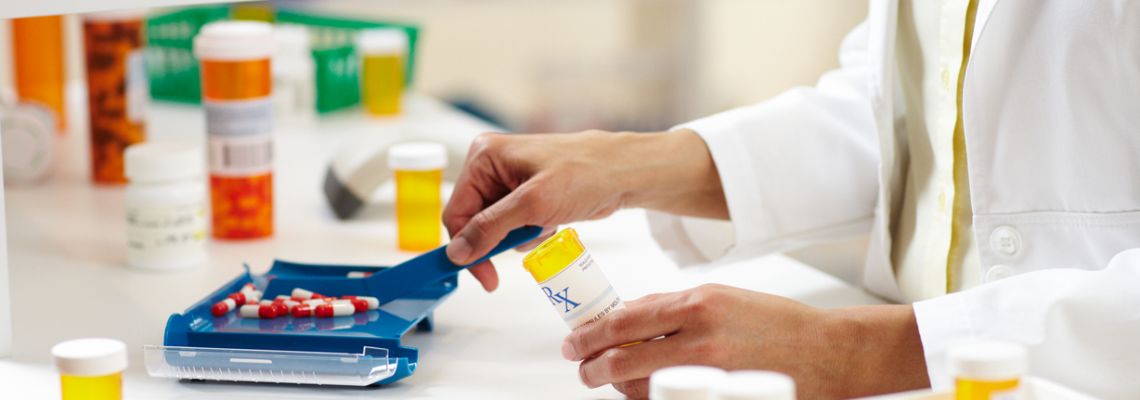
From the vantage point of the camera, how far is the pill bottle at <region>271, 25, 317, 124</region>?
5.95 feet

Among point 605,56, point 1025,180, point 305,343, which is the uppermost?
point 1025,180

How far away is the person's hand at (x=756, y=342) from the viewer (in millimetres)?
764

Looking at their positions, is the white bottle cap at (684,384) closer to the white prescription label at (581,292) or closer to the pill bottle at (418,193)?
the white prescription label at (581,292)

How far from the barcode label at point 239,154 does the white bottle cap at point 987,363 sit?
79 cm

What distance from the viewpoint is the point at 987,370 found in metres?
0.56

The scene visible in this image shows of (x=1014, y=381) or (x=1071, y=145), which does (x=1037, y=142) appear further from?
(x=1014, y=381)

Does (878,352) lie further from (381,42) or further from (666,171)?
(381,42)

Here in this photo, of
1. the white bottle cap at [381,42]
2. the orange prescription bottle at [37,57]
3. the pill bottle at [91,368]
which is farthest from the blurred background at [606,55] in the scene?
the pill bottle at [91,368]

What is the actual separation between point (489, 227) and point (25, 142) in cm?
80

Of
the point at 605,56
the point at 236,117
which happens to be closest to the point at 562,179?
the point at 236,117

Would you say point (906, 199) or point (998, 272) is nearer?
point (998, 272)

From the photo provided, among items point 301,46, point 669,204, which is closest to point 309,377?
point 669,204

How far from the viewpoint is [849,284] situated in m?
1.09

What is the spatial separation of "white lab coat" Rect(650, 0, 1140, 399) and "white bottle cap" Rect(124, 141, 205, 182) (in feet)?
1.48
